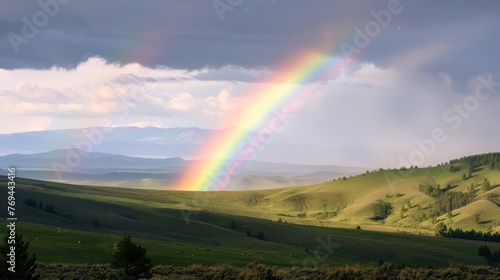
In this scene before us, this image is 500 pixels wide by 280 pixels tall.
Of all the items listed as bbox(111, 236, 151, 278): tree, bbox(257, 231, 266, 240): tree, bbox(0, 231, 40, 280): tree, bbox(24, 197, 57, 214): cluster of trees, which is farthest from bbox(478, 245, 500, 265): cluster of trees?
bbox(0, 231, 40, 280): tree

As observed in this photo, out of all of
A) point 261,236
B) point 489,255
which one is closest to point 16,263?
point 261,236

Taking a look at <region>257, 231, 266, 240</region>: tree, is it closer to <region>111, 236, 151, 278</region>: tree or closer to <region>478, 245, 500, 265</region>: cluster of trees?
<region>478, 245, 500, 265</region>: cluster of trees

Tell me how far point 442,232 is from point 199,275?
144 meters

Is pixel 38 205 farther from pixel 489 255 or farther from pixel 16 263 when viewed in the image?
pixel 489 255

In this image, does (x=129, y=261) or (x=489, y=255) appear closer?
(x=129, y=261)

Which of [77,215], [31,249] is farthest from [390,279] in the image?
[77,215]

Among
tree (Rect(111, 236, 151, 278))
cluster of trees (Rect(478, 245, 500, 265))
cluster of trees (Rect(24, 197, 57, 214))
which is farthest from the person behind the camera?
cluster of trees (Rect(24, 197, 57, 214))

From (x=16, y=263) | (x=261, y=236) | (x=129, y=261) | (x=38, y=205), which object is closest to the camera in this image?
(x=16, y=263)

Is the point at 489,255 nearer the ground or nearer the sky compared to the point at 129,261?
nearer the ground

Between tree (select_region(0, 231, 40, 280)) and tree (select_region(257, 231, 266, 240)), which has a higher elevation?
tree (select_region(0, 231, 40, 280))

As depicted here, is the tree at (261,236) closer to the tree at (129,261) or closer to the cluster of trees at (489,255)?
the cluster of trees at (489,255)

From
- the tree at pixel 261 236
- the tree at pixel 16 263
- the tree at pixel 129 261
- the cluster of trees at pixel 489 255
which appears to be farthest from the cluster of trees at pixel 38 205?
the cluster of trees at pixel 489 255

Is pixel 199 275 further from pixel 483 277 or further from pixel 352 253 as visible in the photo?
pixel 352 253

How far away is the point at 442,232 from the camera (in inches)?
7421
